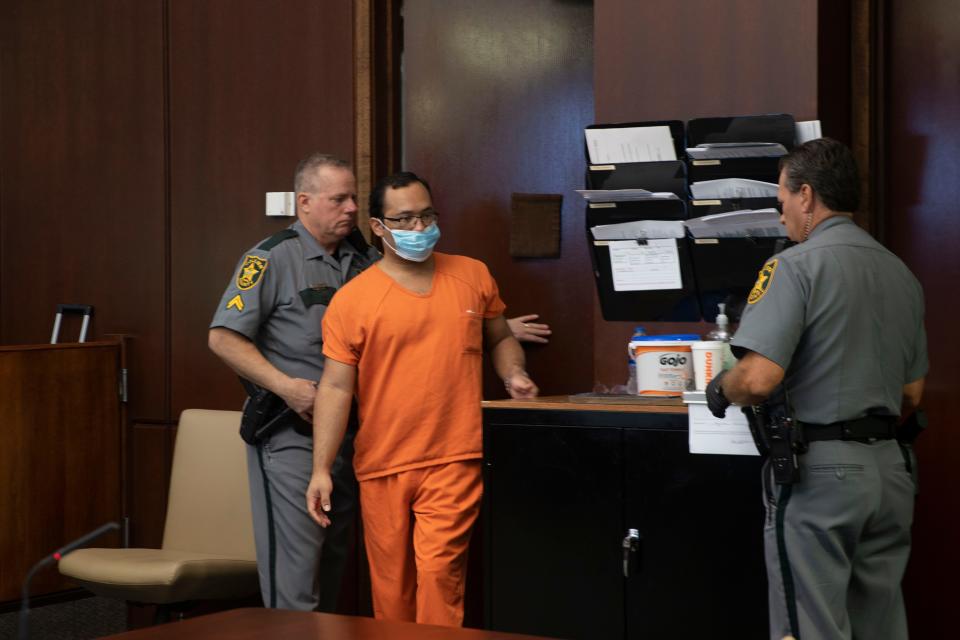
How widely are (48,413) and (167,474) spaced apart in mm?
555

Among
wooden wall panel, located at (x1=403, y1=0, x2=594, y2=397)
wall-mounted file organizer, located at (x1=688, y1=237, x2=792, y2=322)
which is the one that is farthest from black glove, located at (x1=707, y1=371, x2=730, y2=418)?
wooden wall panel, located at (x1=403, y1=0, x2=594, y2=397)

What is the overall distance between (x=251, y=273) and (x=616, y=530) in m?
1.29

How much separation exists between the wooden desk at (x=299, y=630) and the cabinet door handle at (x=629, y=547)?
4.69 feet

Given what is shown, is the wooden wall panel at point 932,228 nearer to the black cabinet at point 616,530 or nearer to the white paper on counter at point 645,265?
the white paper on counter at point 645,265

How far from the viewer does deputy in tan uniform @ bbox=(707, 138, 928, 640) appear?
8.30 ft

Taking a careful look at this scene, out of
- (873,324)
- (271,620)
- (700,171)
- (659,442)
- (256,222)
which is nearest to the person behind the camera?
(271,620)

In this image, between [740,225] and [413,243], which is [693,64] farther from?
[413,243]

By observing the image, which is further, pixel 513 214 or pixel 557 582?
pixel 513 214

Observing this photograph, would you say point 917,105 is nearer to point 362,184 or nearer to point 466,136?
point 466,136

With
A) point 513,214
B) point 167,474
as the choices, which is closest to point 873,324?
point 513,214

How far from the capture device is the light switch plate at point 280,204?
4.39m

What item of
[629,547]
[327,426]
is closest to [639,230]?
[629,547]

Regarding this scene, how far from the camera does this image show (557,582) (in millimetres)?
3131

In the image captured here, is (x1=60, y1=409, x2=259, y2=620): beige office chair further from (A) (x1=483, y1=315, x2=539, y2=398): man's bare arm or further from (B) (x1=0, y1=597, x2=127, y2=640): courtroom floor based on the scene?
(A) (x1=483, y1=315, x2=539, y2=398): man's bare arm
